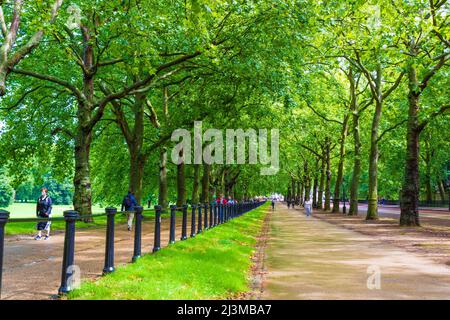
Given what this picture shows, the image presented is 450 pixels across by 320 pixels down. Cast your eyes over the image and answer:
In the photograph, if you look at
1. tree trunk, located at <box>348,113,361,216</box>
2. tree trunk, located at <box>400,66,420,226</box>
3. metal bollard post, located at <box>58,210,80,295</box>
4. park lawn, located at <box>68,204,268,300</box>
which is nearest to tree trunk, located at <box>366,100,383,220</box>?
tree trunk, located at <box>348,113,361,216</box>

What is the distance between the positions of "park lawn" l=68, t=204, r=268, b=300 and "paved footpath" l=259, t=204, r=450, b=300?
2.05 ft

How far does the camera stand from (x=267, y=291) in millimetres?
7852

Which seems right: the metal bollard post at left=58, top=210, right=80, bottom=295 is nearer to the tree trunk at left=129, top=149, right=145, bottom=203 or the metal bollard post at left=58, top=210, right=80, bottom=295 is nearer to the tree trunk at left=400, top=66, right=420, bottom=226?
the tree trunk at left=400, top=66, right=420, bottom=226

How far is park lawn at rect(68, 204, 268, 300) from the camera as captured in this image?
6.66 meters

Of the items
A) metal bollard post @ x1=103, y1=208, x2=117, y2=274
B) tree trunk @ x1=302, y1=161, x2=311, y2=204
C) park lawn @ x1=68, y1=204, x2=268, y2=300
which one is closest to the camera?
park lawn @ x1=68, y1=204, x2=268, y2=300

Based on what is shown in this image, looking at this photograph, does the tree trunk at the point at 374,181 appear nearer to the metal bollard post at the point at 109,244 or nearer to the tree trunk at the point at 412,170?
the tree trunk at the point at 412,170

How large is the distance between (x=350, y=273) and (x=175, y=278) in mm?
3596

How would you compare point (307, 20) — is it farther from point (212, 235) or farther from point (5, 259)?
point (5, 259)

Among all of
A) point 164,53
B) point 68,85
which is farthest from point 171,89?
point 164,53

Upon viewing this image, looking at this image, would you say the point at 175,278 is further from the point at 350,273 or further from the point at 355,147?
the point at 355,147

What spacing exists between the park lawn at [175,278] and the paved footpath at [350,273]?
24.6 inches

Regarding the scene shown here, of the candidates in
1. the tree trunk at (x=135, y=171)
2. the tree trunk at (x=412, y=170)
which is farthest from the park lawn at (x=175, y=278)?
the tree trunk at (x=135, y=171)

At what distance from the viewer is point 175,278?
8031 mm
